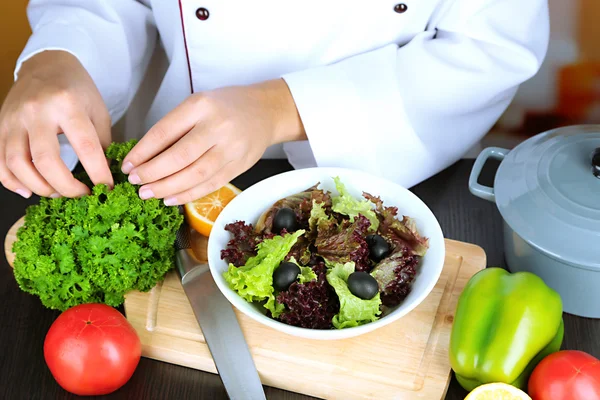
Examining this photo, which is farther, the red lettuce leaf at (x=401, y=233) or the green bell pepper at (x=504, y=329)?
the red lettuce leaf at (x=401, y=233)

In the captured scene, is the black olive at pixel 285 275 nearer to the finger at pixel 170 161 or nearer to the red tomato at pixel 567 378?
the finger at pixel 170 161

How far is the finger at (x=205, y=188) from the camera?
1.03 meters

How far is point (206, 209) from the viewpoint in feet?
3.71

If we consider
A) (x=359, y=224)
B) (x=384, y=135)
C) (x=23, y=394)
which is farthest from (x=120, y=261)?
(x=384, y=135)

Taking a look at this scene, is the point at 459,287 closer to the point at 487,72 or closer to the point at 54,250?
the point at 487,72

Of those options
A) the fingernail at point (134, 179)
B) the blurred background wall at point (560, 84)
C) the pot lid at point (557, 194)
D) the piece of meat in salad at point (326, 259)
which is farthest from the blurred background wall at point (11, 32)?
the pot lid at point (557, 194)

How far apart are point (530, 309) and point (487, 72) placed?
476 mm

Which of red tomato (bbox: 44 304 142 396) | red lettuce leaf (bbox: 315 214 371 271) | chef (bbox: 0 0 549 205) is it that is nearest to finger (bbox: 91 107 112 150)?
chef (bbox: 0 0 549 205)

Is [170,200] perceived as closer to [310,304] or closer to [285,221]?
[285,221]

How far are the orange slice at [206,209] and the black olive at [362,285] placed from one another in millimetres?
323

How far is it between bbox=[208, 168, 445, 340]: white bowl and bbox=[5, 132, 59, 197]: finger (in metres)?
0.28

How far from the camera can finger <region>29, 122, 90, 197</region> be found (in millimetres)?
979

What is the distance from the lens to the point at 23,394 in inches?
37.8

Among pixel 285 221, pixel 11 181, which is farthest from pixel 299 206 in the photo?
pixel 11 181
